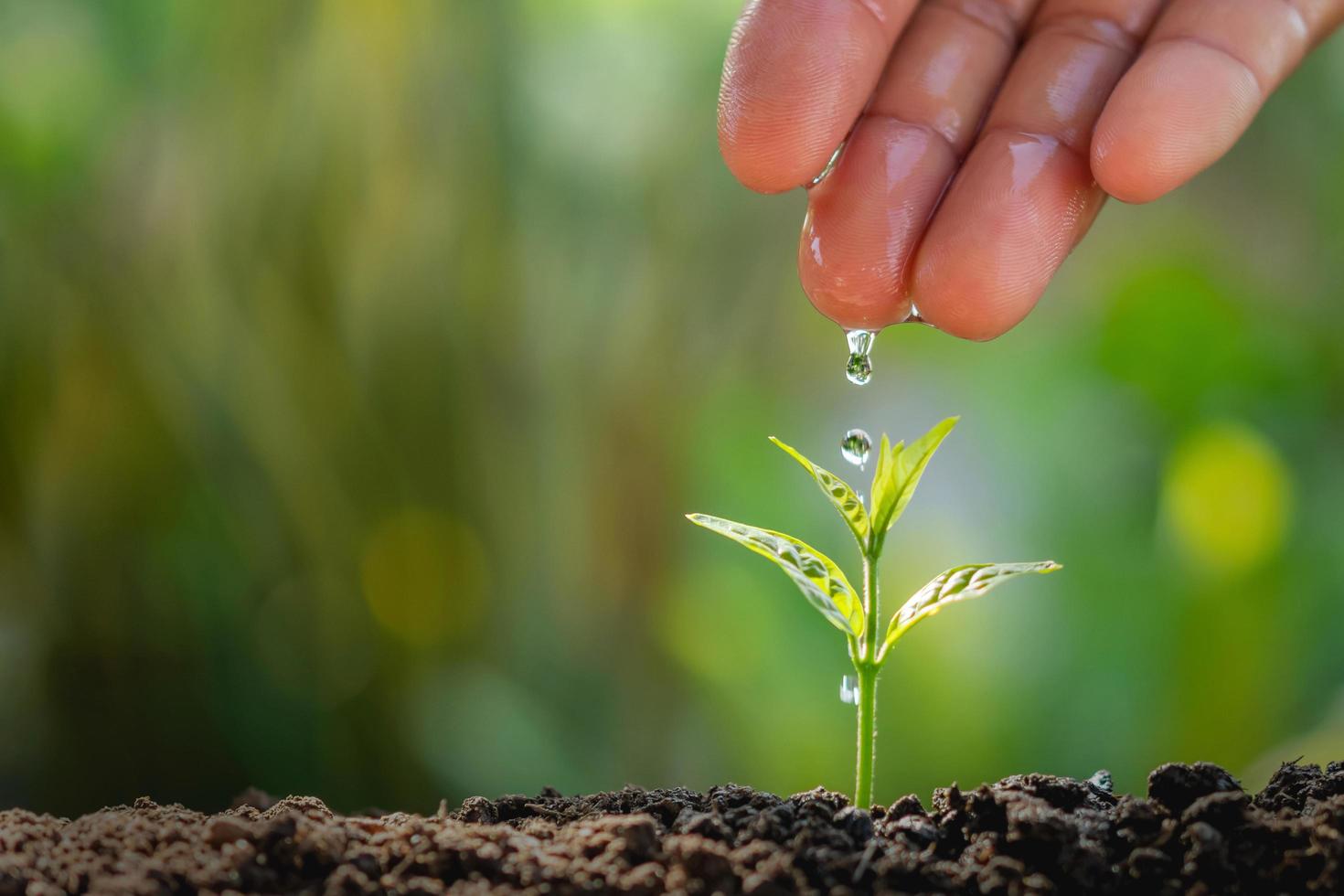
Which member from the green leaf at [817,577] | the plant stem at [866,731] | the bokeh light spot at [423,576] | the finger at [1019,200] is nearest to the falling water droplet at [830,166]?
the finger at [1019,200]

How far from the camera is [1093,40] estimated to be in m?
1.09

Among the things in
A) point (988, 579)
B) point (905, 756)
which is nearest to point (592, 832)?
point (988, 579)

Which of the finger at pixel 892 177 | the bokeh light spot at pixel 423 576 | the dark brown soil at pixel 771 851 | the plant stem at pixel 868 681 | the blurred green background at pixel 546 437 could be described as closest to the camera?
the dark brown soil at pixel 771 851

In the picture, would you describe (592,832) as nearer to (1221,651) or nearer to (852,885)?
(852,885)

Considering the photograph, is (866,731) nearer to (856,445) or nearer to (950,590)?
(950,590)

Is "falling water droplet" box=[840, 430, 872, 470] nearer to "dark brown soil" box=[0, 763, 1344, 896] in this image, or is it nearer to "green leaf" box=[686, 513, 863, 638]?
"green leaf" box=[686, 513, 863, 638]

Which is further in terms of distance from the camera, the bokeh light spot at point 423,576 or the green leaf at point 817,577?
the bokeh light spot at point 423,576

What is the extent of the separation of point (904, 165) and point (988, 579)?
388 mm

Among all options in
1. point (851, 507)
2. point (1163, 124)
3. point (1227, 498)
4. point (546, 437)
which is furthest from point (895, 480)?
point (1227, 498)

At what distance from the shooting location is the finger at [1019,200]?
0.95 m

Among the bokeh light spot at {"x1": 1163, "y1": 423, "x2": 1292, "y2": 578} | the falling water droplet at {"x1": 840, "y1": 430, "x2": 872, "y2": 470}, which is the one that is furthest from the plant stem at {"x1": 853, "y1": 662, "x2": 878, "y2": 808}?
the bokeh light spot at {"x1": 1163, "y1": 423, "x2": 1292, "y2": 578}

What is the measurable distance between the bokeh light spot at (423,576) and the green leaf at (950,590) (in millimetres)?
1546

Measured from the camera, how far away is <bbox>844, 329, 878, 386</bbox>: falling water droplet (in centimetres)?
107

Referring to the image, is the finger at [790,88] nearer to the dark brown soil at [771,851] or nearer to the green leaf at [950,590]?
the green leaf at [950,590]
